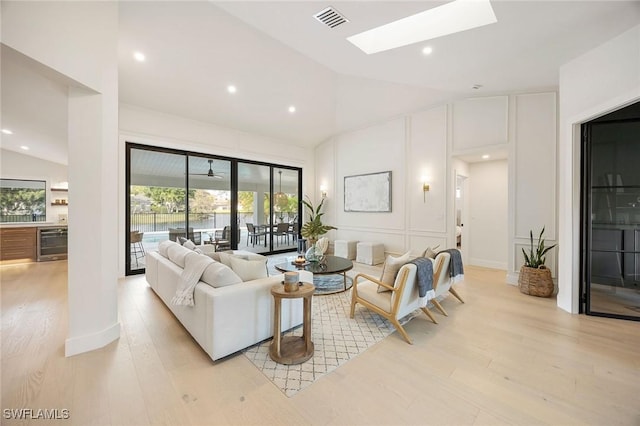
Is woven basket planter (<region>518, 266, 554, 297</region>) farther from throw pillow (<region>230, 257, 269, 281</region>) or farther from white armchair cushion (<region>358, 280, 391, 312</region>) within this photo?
throw pillow (<region>230, 257, 269, 281</region>)

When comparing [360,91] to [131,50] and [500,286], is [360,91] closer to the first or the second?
[131,50]

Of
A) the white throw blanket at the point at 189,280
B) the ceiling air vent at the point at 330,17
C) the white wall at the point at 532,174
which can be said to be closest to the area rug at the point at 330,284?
the white throw blanket at the point at 189,280

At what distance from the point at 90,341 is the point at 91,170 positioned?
163cm

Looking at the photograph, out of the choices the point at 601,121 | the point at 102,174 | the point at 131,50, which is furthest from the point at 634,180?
the point at 131,50

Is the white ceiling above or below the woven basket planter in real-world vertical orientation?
above

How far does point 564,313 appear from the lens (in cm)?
326

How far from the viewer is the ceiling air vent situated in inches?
107

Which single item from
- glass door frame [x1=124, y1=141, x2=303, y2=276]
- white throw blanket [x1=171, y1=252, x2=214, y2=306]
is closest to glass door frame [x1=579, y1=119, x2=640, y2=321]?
white throw blanket [x1=171, y1=252, x2=214, y2=306]

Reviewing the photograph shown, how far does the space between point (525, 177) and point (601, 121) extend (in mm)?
1335

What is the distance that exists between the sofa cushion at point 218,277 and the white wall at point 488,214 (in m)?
5.50

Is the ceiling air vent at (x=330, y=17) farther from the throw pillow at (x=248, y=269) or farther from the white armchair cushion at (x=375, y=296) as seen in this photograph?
the white armchair cushion at (x=375, y=296)

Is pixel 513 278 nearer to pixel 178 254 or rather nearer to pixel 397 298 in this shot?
pixel 397 298

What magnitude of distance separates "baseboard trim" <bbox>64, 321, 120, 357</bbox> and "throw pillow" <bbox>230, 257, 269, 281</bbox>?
1335 millimetres

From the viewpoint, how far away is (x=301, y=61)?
4.29m
